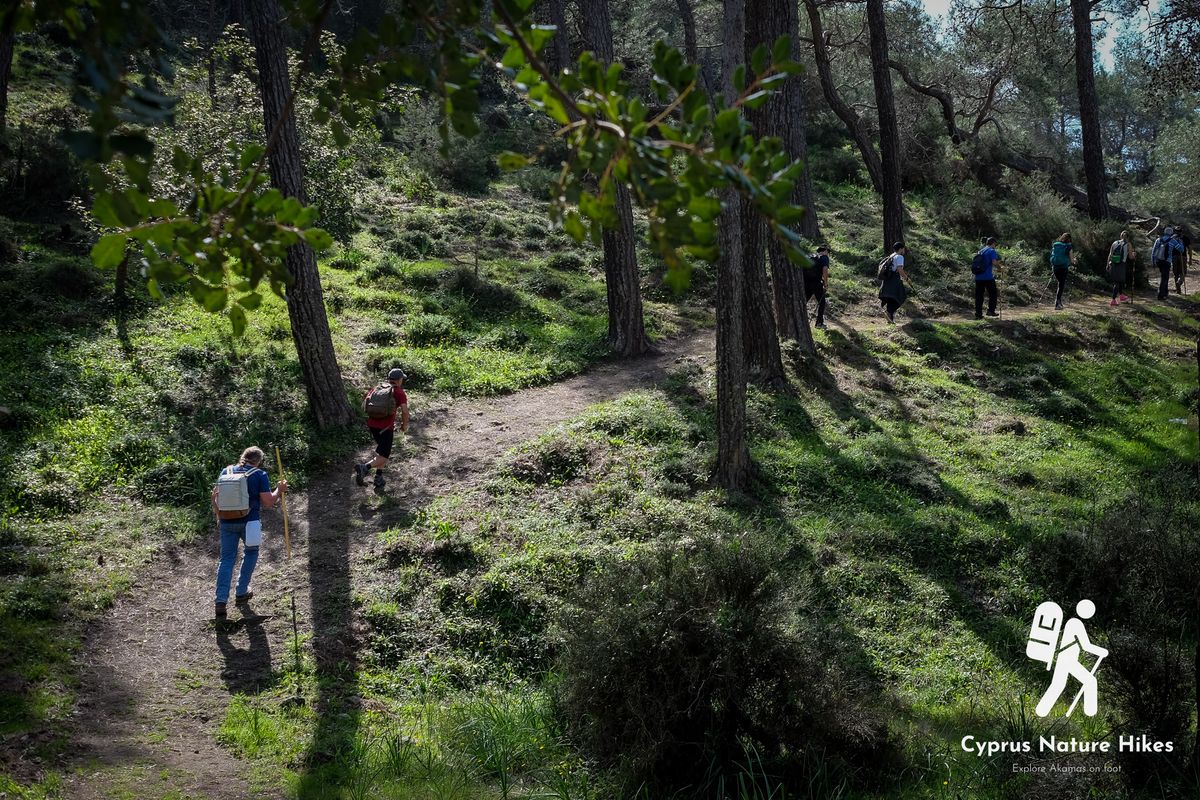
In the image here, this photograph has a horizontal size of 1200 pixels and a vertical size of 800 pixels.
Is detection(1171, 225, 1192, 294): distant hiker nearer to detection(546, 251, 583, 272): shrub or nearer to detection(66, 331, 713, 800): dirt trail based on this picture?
detection(546, 251, 583, 272): shrub

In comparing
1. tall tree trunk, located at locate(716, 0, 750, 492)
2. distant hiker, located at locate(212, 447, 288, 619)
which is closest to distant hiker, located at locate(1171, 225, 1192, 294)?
tall tree trunk, located at locate(716, 0, 750, 492)

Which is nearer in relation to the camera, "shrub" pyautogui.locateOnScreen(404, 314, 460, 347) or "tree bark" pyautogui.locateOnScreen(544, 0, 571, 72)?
"shrub" pyautogui.locateOnScreen(404, 314, 460, 347)

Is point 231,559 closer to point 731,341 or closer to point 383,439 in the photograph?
point 383,439

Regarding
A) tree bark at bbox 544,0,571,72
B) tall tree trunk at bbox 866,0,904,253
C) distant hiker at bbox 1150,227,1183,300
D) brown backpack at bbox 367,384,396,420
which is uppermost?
tree bark at bbox 544,0,571,72

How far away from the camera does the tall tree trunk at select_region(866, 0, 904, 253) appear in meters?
22.4

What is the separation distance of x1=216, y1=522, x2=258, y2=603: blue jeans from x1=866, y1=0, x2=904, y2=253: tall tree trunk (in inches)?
709

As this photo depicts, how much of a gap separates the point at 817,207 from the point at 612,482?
19733mm

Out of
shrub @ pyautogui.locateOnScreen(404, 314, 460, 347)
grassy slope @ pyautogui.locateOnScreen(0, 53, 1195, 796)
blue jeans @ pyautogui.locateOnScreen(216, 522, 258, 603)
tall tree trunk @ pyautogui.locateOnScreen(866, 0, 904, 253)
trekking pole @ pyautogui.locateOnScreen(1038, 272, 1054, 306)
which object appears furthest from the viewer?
tall tree trunk @ pyautogui.locateOnScreen(866, 0, 904, 253)

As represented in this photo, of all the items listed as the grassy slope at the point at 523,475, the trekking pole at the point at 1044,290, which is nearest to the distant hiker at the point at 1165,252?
the grassy slope at the point at 523,475

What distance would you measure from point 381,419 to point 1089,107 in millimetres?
22381

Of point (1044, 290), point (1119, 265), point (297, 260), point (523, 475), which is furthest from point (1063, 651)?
point (1044, 290)

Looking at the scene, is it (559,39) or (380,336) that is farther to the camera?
(559,39)

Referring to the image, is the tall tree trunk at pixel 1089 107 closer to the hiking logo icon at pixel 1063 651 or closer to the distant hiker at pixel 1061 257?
the distant hiker at pixel 1061 257

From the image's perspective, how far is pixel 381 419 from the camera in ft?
37.2
